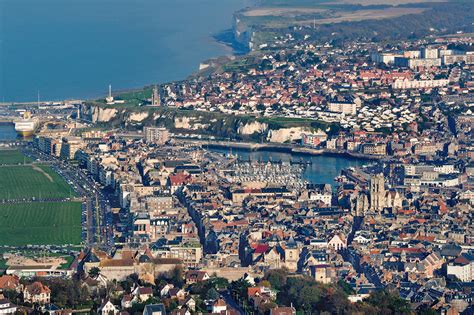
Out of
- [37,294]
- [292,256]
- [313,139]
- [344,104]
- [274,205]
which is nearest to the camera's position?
[37,294]

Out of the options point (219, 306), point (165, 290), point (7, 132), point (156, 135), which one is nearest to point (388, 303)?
point (219, 306)

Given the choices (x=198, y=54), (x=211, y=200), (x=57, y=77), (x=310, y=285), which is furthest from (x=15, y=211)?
(x=198, y=54)

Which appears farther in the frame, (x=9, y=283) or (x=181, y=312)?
(x=9, y=283)

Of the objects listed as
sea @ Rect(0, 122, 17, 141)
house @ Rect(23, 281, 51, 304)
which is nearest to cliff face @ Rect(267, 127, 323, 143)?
sea @ Rect(0, 122, 17, 141)

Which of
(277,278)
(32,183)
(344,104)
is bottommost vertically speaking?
(277,278)

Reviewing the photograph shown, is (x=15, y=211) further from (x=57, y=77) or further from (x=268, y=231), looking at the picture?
(x=57, y=77)

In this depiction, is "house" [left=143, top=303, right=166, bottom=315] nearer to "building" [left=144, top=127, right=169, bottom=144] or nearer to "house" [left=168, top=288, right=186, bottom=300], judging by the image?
"house" [left=168, top=288, right=186, bottom=300]

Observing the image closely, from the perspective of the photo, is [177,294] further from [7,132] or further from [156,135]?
[7,132]

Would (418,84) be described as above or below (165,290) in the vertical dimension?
above
